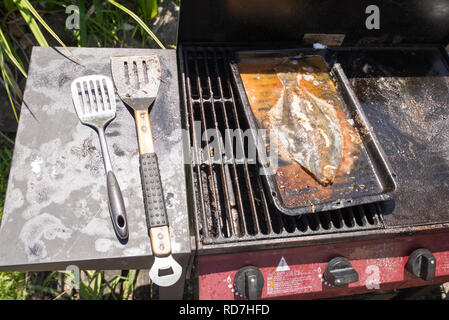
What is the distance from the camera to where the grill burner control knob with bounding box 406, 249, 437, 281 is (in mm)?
1277

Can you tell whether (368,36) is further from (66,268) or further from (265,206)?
(66,268)

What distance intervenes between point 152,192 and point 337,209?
2.31ft

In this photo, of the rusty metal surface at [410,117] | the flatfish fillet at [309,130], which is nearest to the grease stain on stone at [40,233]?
the flatfish fillet at [309,130]

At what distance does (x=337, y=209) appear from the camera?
4.19 ft

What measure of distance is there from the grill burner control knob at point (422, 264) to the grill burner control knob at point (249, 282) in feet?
2.02

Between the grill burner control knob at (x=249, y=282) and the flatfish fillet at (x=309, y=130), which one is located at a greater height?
the flatfish fillet at (x=309, y=130)

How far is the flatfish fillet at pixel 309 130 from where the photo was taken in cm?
132

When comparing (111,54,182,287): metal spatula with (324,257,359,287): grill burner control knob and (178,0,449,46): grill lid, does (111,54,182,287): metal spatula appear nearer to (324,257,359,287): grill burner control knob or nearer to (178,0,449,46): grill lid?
(178,0,449,46): grill lid

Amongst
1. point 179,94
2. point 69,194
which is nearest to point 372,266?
point 179,94

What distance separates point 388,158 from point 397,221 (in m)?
0.28

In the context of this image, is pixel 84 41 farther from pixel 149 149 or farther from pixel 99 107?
pixel 149 149

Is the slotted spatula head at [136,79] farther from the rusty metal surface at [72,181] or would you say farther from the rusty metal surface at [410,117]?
the rusty metal surface at [410,117]

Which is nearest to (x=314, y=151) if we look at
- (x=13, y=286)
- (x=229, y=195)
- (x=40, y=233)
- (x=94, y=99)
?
(x=229, y=195)

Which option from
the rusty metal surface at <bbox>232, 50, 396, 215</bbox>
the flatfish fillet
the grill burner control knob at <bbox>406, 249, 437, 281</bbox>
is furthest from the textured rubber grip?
the grill burner control knob at <bbox>406, 249, 437, 281</bbox>
